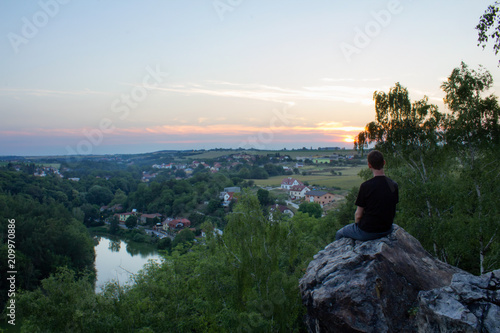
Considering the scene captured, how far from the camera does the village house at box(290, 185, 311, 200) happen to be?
59.8m

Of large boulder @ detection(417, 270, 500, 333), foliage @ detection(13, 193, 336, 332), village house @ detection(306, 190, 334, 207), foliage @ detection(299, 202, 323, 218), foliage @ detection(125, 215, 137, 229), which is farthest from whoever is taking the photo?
foliage @ detection(125, 215, 137, 229)

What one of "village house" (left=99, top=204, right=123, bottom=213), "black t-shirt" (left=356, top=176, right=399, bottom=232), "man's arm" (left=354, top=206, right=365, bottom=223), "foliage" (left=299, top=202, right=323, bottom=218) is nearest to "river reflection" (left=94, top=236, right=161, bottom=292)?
"foliage" (left=299, top=202, right=323, bottom=218)

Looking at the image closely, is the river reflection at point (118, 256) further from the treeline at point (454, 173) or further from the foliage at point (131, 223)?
the treeline at point (454, 173)

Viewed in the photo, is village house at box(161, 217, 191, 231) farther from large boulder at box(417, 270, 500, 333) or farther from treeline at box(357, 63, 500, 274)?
large boulder at box(417, 270, 500, 333)

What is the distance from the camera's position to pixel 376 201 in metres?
5.34

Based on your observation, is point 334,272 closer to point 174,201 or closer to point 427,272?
point 427,272

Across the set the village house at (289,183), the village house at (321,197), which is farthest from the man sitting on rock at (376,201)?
the village house at (289,183)

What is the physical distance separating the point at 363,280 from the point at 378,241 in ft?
2.87

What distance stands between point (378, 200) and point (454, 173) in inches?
356

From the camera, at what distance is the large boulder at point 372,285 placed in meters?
4.86

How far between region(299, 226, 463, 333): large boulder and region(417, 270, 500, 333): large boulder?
414 mm

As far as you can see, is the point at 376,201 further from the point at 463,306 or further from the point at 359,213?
the point at 463,306

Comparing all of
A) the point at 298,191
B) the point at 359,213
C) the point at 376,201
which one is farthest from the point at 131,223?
the point at 376,201

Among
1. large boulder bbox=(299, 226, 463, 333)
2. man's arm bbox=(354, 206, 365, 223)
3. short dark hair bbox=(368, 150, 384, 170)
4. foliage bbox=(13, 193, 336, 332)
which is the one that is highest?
short dark hair bbox=(368, 150, 384, 170)
